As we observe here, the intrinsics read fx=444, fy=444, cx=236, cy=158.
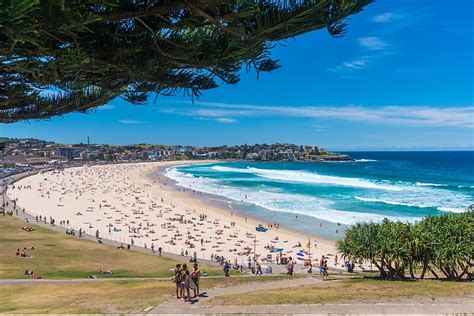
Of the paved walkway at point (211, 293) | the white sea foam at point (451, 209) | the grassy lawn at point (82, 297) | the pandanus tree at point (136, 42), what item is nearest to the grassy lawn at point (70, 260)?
the grassy lawn at point (82, 297)

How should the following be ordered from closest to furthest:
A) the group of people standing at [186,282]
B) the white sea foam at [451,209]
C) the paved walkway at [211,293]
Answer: the paved walkway at [211,293]
the group of people standing at [186,282]
the white sea foam at [451,209]

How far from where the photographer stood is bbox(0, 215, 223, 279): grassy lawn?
1819cm

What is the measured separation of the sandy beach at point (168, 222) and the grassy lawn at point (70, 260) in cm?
329

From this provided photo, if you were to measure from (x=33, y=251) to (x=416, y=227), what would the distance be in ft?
59.5

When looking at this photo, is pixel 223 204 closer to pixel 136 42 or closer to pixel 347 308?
pixel 347 308

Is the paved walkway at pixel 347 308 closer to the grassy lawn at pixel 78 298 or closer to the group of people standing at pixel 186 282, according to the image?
the group of people standing at pixel 186 282

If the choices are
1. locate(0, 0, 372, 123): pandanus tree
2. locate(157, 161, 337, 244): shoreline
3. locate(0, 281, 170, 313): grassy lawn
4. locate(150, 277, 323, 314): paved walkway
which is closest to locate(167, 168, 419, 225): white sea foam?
locate(157, 161, 337, 244): shoreline

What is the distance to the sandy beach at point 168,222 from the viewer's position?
2631cm

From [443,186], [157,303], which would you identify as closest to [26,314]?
[157,303]

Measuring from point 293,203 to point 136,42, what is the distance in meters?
40.2

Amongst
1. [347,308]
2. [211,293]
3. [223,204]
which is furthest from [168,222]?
[347,308]

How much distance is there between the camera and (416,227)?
13852 millimetres

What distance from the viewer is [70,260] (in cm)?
2075

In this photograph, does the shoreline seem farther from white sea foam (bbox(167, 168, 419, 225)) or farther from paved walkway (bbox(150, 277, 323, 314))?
paved walkway (bbox(150, 277, 323, 314))
